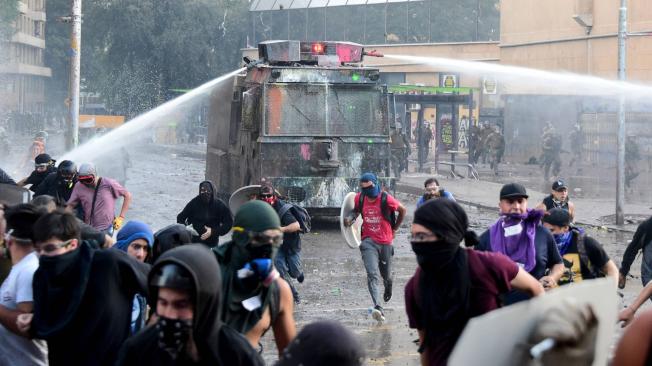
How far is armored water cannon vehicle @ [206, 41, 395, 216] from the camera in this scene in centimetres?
1884

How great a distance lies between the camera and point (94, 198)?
38.3ft

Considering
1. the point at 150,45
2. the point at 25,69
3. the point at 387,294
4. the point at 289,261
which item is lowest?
the point at 387,294

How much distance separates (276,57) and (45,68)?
76.6 m

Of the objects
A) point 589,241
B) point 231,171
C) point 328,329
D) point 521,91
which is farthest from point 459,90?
point 328,329

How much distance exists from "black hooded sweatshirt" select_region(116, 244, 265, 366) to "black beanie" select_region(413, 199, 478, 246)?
1.06m

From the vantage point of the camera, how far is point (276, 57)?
19.2 meters

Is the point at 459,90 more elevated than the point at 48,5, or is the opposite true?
the point at 48,5

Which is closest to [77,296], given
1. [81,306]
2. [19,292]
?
[81,306]

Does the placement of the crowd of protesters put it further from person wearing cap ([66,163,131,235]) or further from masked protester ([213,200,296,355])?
person wearing cap ([66,163,131,235])

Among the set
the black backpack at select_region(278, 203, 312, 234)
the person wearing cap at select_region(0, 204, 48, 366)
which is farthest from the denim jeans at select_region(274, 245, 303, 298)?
the person wearing cap at select_region(0, 204, 48, 366)

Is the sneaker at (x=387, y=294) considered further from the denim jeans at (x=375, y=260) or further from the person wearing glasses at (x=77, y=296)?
the person wearing glasses at (x=77, y=296)

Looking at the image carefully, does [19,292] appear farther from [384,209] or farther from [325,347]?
[384,209]

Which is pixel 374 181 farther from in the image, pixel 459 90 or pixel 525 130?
pixel 525 130

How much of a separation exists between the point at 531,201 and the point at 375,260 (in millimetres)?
13743
